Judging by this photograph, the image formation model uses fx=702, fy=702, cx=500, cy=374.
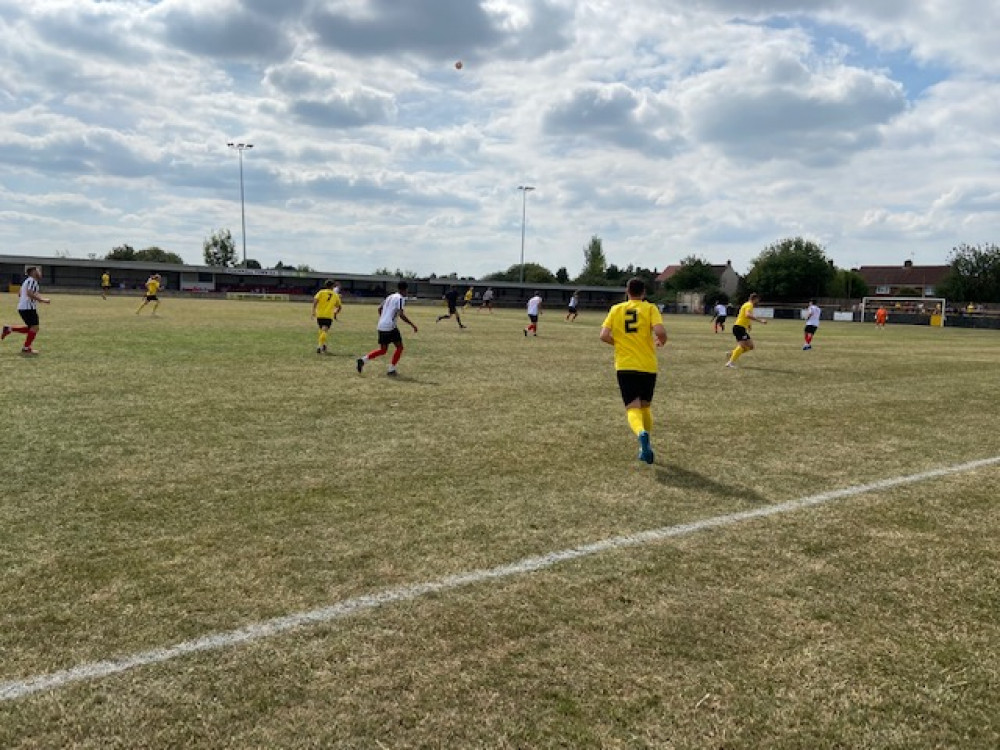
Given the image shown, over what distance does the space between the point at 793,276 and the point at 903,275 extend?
37.4 m

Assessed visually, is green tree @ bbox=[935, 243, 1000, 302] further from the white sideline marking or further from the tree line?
the white sideline marking

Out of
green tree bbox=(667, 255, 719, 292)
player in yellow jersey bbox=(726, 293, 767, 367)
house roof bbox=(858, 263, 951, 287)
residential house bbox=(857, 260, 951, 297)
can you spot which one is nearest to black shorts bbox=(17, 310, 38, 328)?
player in yellow jersey bbox=(726, 293, 767, 367)

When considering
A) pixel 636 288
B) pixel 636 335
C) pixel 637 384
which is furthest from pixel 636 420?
pixel 636 288

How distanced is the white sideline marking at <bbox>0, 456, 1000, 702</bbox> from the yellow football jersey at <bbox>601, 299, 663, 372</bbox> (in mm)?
2325

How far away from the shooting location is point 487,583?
14.4 feet

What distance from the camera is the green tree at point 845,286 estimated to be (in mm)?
99938

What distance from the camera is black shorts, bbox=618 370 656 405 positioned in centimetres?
799

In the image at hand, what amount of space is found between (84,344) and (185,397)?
882 centimetres

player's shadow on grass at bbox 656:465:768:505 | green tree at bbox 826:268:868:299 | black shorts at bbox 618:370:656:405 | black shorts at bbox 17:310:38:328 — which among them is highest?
green tree at bbox 826:268:868:299

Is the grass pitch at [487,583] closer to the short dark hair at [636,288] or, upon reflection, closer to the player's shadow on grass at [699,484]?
the player's shadow on grass at [699,484]

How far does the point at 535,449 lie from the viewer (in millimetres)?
8094

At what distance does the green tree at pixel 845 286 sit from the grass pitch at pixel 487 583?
99242 mm

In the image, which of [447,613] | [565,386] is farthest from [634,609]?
[565,386]

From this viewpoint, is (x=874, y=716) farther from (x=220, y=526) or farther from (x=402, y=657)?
(x=220, y=526)
